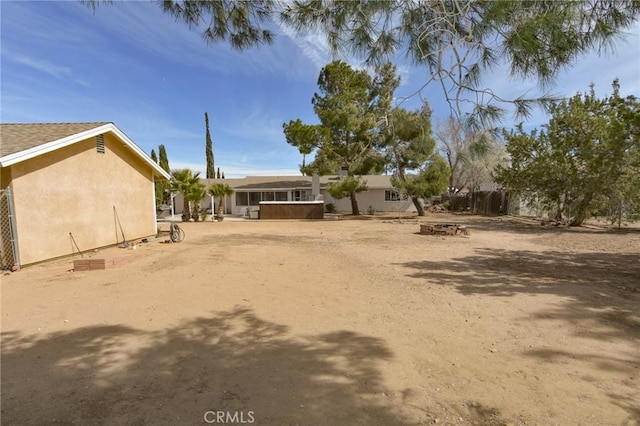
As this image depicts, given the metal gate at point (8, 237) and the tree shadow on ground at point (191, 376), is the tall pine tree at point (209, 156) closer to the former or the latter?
the metal gate at point (8, 237)

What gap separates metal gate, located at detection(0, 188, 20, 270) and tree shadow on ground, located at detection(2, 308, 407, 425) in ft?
17.2

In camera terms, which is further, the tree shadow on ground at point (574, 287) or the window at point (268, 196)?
the window at point (268, 196)

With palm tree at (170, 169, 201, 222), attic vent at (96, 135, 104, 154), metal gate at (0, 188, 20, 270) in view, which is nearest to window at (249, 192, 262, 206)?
palm tree at (170, 169, 201, 222)

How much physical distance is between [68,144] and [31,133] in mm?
1490

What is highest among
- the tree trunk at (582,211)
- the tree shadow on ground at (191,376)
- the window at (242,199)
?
the window at (242,199)

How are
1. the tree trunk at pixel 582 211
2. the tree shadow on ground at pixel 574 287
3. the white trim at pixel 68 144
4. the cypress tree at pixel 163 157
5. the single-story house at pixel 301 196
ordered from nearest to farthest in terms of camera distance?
1. the tree shadow on ground at pixel 574 287
2. the white trim at pixel 68 144
3. the tree trunk at pixel 582 211
4. the single-story house at pixel 301 196
5. the cypress tree at pixel 163 157

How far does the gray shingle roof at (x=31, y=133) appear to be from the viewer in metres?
8.56

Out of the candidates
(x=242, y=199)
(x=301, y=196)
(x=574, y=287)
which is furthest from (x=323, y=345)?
(x=242, y=199)

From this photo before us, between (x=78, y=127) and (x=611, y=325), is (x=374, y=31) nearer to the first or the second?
(x=611, y=325)

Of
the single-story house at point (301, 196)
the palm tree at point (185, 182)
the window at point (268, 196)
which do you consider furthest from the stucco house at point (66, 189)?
the window at point (268, 196)

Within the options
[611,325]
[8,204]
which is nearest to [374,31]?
[611,325]

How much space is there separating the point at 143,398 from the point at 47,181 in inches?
362

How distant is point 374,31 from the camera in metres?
4.18

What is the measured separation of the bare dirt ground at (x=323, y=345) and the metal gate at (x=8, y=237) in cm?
50
